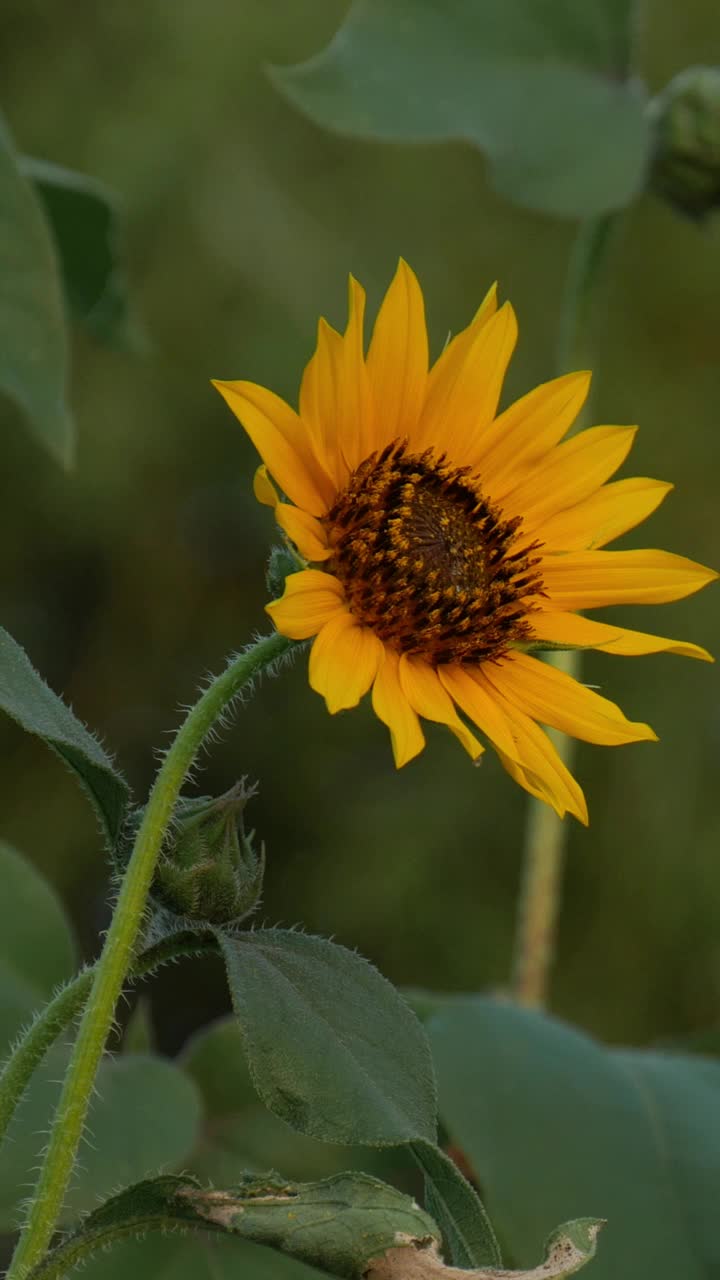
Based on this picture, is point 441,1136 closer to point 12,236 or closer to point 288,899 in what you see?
point 12,236

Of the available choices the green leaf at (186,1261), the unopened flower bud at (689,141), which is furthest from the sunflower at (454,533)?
the unopened flower bud at (689,141)

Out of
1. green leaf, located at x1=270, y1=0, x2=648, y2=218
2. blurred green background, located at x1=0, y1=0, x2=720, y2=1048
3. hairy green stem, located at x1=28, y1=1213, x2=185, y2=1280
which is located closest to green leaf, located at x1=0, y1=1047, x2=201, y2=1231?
hairy green stem, located at x1=28, y1=1213, x2=185, y2=1280

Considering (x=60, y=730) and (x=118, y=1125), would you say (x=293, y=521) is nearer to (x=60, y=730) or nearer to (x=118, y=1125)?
(x=60, y=730)

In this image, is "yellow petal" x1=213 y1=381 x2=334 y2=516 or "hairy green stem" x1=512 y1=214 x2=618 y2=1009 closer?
"yellow petal" x1=213 y1=381 x2=334 y2=516

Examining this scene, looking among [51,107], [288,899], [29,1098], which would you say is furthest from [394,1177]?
[51,107]

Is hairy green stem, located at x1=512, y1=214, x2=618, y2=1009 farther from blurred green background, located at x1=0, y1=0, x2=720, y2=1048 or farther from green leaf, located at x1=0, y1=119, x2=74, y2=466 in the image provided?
blurred green background, located at x1=0, y1=0, x2=720, y2=1048

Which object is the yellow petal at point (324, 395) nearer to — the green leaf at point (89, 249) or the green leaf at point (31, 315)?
the green leaf at point (31, 315)
